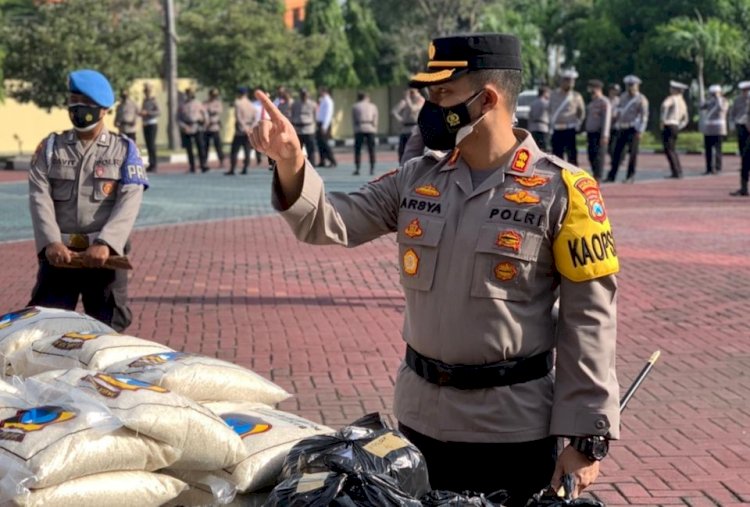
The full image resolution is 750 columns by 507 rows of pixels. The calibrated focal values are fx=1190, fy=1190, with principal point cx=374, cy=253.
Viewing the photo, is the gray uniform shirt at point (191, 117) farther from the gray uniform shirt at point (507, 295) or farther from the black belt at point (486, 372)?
the black belt at point (486, 372)

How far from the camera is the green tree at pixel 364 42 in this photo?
166 feet

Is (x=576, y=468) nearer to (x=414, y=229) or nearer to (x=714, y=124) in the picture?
(x=414, y=229)

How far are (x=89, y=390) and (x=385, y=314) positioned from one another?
564 cm

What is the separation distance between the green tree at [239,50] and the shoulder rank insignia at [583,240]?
37826mm

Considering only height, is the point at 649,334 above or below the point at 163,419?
below

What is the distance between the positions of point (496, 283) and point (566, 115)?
19089 millimetres

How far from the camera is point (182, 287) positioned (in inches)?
404

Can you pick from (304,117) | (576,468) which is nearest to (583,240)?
(576,468)

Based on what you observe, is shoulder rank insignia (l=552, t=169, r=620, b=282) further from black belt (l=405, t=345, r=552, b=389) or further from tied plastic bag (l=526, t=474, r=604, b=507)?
tied plastic bag (l=526, t=474, r=604, b=507)

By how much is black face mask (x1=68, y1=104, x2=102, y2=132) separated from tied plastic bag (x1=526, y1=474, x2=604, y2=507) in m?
3.74

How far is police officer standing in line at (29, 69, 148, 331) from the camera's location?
5.98 metres

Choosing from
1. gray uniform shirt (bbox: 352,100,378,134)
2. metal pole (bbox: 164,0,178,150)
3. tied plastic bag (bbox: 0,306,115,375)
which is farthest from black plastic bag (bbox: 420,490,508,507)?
metal pole (bbox: 164,0,178,150)

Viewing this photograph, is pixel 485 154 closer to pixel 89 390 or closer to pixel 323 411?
pixel 89 390

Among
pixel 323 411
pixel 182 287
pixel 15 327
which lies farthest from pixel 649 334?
pixel 15 327
